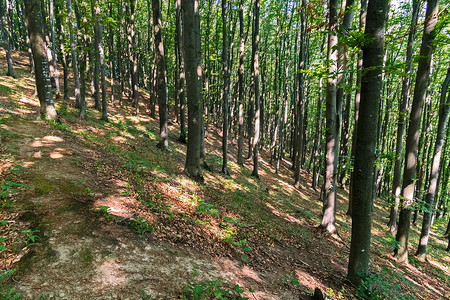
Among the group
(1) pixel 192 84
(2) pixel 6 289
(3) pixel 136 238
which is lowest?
(3) pixel 136 238

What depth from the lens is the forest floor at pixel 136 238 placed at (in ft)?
10.2

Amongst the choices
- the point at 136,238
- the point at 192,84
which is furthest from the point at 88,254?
the point at 192,84

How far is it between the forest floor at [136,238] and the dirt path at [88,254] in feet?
0.05

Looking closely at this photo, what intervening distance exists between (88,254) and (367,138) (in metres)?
5.43

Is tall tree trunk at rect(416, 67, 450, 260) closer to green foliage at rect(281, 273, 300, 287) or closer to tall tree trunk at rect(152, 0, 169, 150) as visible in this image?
green foliage at rect(281, 273, 300, 287)

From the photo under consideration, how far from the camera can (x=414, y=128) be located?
7.86 m

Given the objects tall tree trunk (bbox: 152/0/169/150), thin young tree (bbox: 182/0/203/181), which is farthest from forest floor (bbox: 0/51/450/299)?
tall tree trunk (bbox: 152/0/169/150)

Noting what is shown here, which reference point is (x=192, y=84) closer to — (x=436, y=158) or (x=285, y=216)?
(x=285, y=216)

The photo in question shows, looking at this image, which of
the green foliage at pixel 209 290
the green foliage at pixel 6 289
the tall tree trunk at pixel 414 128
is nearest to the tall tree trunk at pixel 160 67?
the green foliage at pixel 209 290

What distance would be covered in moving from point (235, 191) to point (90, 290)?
8.09 m

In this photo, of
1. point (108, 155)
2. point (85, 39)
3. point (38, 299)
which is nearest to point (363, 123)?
point (38, 299)

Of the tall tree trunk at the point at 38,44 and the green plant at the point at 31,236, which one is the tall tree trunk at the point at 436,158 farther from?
the tall tree trunk at the point at 38,44

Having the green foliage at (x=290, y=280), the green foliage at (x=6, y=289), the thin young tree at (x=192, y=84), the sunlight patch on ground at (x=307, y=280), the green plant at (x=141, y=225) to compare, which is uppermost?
the thin young tree at (x=192, y=84)

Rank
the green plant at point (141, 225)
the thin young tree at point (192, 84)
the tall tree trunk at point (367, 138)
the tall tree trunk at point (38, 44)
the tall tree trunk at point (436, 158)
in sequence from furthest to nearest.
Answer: the tall tree trunk at point (436, 158), the tall tree trunk at point (38, 44), the thin young tree at point (192, 84), the green plant at point (141, 225), the tall tree trunk at point (367, 138)
